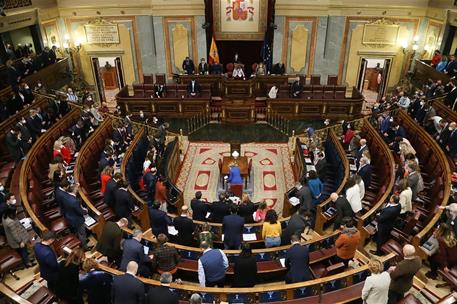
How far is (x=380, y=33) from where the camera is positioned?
15367mm

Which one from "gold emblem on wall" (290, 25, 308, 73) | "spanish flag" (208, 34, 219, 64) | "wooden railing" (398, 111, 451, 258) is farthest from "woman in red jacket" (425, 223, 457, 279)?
"spanish flag" (208, 34, 219, 64)

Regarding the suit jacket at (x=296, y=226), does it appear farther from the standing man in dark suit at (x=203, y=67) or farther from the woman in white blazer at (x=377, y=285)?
the standing man in dark suit at (x=203, y=67)

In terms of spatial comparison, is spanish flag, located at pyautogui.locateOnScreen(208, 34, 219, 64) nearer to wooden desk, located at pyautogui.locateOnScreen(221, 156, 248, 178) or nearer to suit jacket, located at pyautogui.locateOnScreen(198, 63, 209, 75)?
suit jacket, located at pyautogui.locateOnScreen(198, 63, 209, 75)

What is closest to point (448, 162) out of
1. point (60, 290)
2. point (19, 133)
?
point (60, 290)

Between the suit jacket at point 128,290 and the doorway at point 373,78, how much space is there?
48.9 ft

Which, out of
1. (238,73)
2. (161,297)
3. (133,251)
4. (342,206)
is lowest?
(342,206)

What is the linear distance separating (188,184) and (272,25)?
28.1ft

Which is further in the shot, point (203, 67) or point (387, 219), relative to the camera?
point (203, 67)

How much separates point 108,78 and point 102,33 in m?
3.34

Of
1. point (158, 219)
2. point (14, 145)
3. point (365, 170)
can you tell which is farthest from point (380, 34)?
point (14, 145)

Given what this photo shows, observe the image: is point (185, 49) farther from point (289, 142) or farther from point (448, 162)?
point (448, 162)

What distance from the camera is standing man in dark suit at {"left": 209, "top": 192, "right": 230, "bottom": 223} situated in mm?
6398

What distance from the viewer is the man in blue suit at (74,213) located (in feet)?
19.5

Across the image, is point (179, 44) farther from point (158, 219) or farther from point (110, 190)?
point (158, 219)
